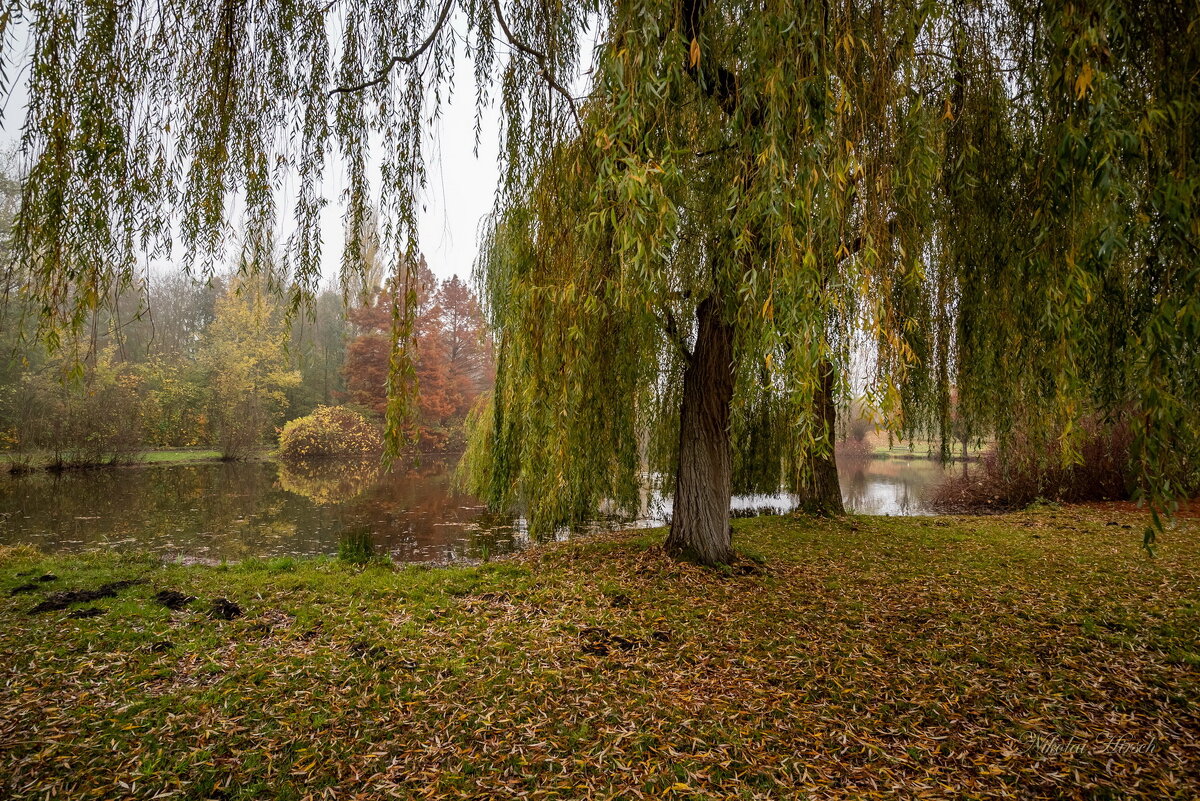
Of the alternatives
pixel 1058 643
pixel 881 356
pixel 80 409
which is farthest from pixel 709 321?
pixel 80 409

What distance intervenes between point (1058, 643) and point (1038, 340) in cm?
200

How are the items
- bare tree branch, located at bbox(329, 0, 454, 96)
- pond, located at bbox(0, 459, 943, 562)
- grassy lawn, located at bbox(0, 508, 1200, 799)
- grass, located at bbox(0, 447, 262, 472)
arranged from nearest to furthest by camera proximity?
grassy lawn, located at bbox(0, 508, 1200, 799), bare tree branch, located at bbox(329, 0, 454, 96), pond, located at bbox(0, 459, 943, 562), grass, located at bbox(0, 447, 262, 472)

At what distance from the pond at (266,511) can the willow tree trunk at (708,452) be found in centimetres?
240

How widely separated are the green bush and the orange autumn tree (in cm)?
85

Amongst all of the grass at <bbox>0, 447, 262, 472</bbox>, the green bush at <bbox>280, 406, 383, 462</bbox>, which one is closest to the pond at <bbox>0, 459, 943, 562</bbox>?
the grass at <bbox>0, 447, 262, 472</bbox>

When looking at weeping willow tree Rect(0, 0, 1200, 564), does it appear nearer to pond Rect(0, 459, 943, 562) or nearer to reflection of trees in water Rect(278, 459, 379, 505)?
pond Rect(0, 459, 943, 562)

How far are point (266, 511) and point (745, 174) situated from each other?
34.8ft

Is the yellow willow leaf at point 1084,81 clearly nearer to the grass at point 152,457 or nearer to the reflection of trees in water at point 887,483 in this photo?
the reflection of trees in water at point 887,483

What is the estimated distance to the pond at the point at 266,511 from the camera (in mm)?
7270

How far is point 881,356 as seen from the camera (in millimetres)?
1832

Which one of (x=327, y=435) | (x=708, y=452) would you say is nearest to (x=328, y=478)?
(x=327, y=435)

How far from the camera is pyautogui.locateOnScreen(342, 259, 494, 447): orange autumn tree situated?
1980cm

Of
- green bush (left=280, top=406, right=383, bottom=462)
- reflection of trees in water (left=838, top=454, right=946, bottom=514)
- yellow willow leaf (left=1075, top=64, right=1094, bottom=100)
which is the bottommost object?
reflection of trees in water (left=838, top=454, right=946, bottom=514)

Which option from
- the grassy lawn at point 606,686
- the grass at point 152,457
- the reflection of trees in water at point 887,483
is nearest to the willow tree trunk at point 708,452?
the grassy lawn at point 606,686
